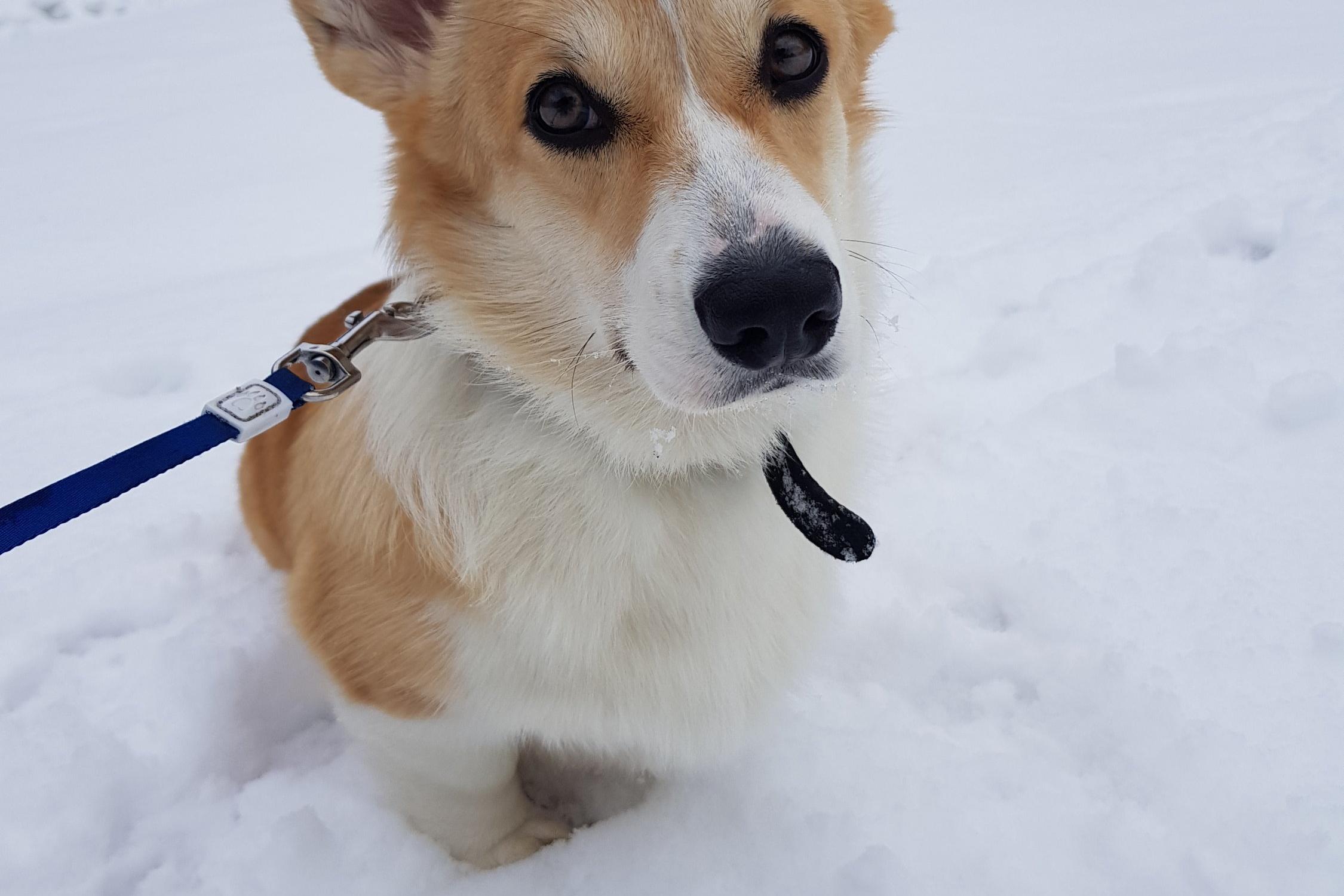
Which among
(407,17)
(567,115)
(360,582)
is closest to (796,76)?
(567,115)

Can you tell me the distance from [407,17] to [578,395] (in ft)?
2.78

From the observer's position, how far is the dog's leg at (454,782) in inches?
71.6

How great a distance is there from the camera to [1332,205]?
12.1 feet

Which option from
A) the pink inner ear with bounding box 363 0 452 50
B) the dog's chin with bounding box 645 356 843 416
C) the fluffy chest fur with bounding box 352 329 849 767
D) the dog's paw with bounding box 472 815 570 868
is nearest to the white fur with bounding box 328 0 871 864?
the fluffy chest fur with bounding box 352 329 849 767

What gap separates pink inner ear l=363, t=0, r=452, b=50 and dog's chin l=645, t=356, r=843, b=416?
0.91 meters

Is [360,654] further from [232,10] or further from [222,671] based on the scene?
[232,10]

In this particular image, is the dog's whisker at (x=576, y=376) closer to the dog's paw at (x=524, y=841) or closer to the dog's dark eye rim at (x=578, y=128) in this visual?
the dog's dark eye rim at (x=578, y=128)

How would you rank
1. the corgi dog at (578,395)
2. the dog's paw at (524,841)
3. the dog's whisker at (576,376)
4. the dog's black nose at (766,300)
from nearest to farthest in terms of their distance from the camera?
the dog's black nose at (766,300) < the corgi dog at (578,395) < the dog's whisker at (576,376) < the dog's paw at (524,841)

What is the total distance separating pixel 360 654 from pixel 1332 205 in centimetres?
419

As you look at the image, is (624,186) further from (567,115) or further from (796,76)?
(796,76)

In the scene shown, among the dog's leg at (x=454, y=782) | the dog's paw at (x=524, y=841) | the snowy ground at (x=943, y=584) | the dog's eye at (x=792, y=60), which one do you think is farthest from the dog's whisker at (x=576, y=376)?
the dog's paw at (x=524, y=841)

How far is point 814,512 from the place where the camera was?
1.63m

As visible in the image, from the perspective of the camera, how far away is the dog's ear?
1684 mm

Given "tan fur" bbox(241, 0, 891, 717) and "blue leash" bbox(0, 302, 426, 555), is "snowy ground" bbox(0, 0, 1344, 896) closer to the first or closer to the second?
"tan fur" bbox(241, 0, 891, 717)
